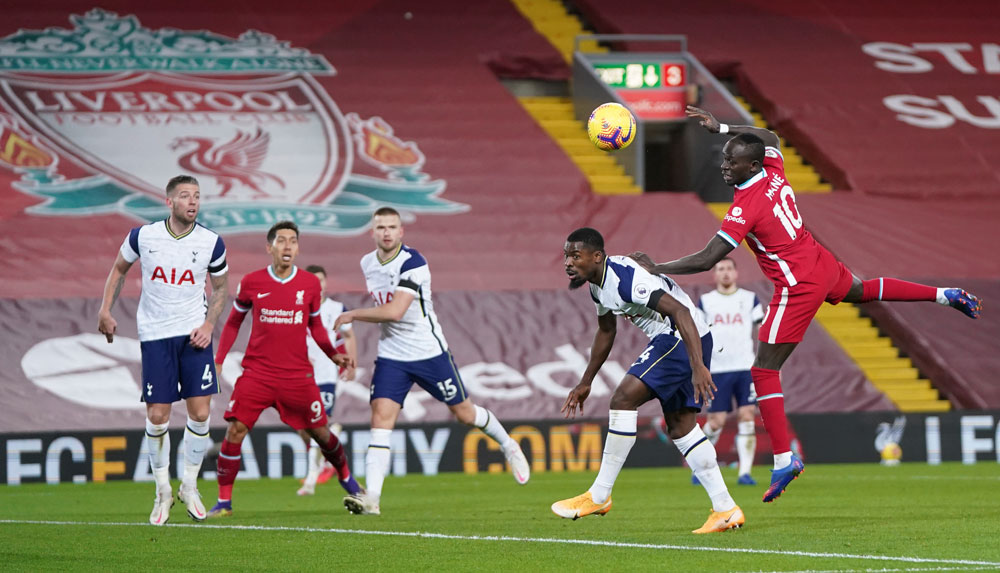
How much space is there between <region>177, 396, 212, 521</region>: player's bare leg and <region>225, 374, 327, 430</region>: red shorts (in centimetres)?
45

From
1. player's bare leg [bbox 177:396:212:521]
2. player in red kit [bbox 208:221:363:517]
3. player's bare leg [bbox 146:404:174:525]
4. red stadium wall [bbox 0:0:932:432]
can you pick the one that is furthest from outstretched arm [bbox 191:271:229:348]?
red stadium wall [bbox 0:0:932:432]

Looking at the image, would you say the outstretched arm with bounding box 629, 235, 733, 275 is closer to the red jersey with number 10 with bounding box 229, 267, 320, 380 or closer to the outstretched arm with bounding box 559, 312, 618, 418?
the outstretched arm with bounding box 559, 312, 618, 418

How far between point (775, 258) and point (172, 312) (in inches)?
168

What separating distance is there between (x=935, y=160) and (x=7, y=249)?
1587 centimetres

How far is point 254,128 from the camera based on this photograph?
23.8m

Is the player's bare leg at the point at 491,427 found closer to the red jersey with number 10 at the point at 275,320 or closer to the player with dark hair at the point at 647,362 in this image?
the red jersey with number 10 at the point at 275,320

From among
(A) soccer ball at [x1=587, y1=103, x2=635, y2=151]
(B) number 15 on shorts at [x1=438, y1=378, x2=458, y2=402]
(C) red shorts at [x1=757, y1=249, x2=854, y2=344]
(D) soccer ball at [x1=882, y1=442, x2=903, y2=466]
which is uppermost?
(A) soccer ball at [x1=587, y1=103, x2=635, y2=151]

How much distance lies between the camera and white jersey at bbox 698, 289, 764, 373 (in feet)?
48.7

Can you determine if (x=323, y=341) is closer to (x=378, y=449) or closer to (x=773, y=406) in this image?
(x=378, y=449)

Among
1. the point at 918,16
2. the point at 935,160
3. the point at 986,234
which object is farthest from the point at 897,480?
the point at 918,16

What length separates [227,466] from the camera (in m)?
11.1

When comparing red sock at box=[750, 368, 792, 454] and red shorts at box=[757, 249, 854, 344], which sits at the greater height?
red shorts at box=[757, 249, 854, 344]

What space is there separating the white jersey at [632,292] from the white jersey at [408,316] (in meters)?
2.29

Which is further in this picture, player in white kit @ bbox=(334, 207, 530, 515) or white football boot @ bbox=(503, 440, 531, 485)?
white football boot @ bbox=(503, 440, 531, 485)
